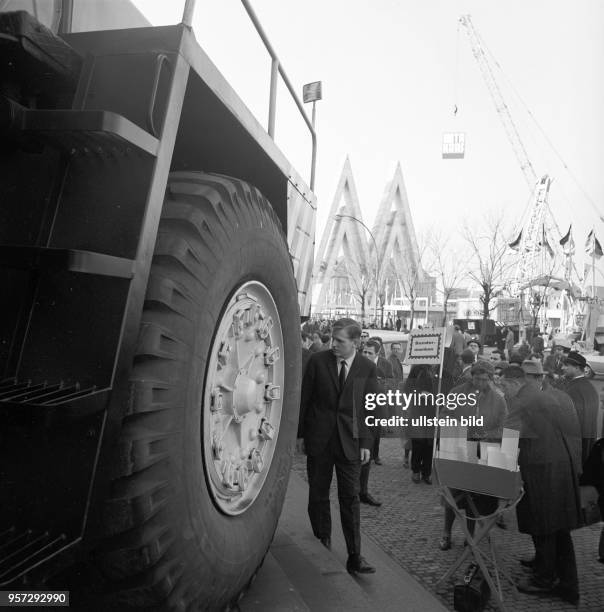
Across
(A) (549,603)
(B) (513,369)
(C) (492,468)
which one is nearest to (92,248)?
(C) (492,468)

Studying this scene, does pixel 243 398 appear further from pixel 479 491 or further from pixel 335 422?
pixel 479 491

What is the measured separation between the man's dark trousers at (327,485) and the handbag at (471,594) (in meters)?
0.83

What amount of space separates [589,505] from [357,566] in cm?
183

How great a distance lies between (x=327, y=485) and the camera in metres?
4.71

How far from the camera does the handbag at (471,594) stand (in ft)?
12.9

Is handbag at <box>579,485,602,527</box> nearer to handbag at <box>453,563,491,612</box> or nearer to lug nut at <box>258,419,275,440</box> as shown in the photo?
handbag at <box>453,563,491,612</box>

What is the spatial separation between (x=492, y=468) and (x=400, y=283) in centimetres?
4962

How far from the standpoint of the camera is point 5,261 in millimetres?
1453

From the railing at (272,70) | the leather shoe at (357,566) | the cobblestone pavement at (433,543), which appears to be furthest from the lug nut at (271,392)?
the cobblestone pavement at (433,543)

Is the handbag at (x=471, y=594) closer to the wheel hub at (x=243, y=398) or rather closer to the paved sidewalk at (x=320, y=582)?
the paved sidewalk at (x=320, y=582)

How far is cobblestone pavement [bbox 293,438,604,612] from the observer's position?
430 centimetres

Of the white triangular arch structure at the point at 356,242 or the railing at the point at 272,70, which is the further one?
the white triangular arch structure at the point at 356,242

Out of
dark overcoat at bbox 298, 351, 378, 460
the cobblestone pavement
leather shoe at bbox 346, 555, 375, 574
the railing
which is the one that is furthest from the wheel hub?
the cobblestone pavement

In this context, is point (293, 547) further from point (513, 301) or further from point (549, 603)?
point (513, 301)
